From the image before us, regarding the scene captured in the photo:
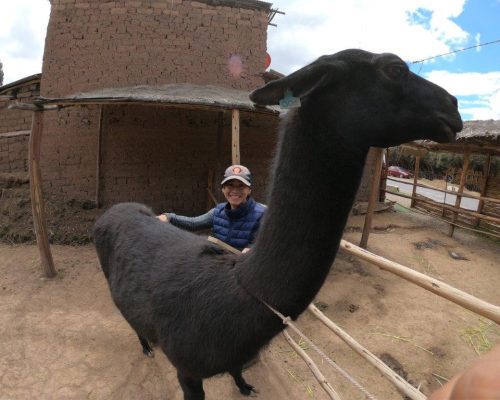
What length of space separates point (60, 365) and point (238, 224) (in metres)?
2.33

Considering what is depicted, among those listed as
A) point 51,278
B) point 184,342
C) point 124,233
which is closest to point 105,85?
Answer: point 51,278

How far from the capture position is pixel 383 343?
4.07 m

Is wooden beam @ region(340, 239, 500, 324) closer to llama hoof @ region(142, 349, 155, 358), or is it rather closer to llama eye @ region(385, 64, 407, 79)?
llama eye @ region(385, 64, 407, 79)

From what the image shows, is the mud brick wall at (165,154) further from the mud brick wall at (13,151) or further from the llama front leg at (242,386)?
the llama front leg at (242,386)

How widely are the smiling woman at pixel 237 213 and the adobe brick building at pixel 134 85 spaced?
4.69m

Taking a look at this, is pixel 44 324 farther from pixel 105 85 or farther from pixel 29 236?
pixel 105 85

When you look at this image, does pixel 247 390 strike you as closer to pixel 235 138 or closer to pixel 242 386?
pixel 242 386

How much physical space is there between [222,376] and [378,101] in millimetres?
2627

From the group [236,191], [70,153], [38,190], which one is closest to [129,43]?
[70,153]

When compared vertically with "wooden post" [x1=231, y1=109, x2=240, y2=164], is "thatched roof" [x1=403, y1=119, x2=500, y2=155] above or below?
above

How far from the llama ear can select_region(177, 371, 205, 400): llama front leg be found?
5.68ft

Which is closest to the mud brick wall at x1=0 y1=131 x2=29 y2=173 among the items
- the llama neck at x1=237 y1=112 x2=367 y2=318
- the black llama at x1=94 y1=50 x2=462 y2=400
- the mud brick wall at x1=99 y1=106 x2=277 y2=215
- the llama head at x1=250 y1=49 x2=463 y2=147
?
the mud brick wall at x1=99 y1=106 x2=277 y2=215

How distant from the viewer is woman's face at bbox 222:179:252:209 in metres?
2.62

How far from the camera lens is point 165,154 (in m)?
7.46
